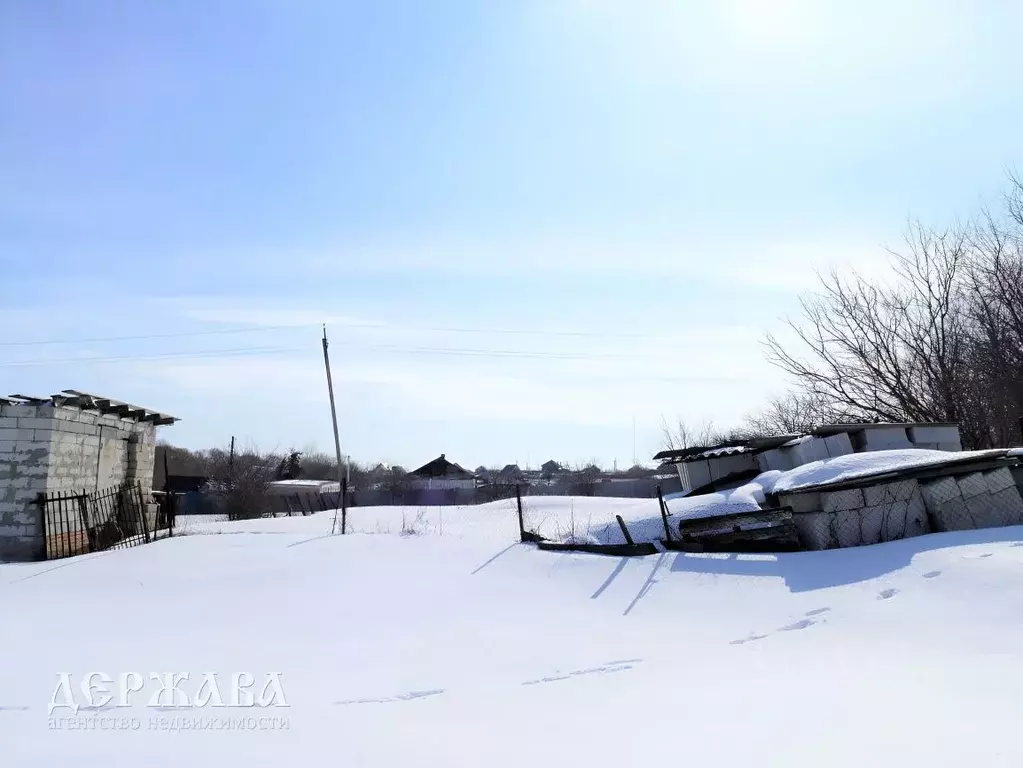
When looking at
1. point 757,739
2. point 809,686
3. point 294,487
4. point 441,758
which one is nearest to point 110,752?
point 441,758

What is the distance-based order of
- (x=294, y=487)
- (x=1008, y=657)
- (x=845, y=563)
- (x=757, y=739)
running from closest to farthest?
(x=757, y=739), (x=1008, y=657), (x=845, y=563), (x=294, y=487)

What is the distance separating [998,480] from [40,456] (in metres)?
18.2

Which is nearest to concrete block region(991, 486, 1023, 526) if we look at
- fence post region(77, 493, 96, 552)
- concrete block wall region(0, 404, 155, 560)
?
fence post region(77, 493, 96, 552)

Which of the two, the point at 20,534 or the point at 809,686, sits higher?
the point at 20,534

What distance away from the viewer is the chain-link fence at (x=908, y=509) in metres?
11.0

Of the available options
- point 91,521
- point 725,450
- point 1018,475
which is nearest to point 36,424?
point 91,521

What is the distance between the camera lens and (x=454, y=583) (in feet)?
34.4

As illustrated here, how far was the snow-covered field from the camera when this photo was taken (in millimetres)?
4359

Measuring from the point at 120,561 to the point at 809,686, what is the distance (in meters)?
11.7

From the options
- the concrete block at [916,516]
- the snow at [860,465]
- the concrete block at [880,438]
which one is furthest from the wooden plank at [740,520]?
the concrete block at [880,438]

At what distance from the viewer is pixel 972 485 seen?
11.1 metres

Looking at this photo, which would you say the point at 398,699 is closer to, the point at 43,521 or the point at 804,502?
the point at 804,502

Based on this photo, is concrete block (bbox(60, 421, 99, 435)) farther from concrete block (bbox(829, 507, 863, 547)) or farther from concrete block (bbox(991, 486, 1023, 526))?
concrete block (bbox(991, 486, 1023, 526))

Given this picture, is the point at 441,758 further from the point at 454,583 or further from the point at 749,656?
the point at 454,583
